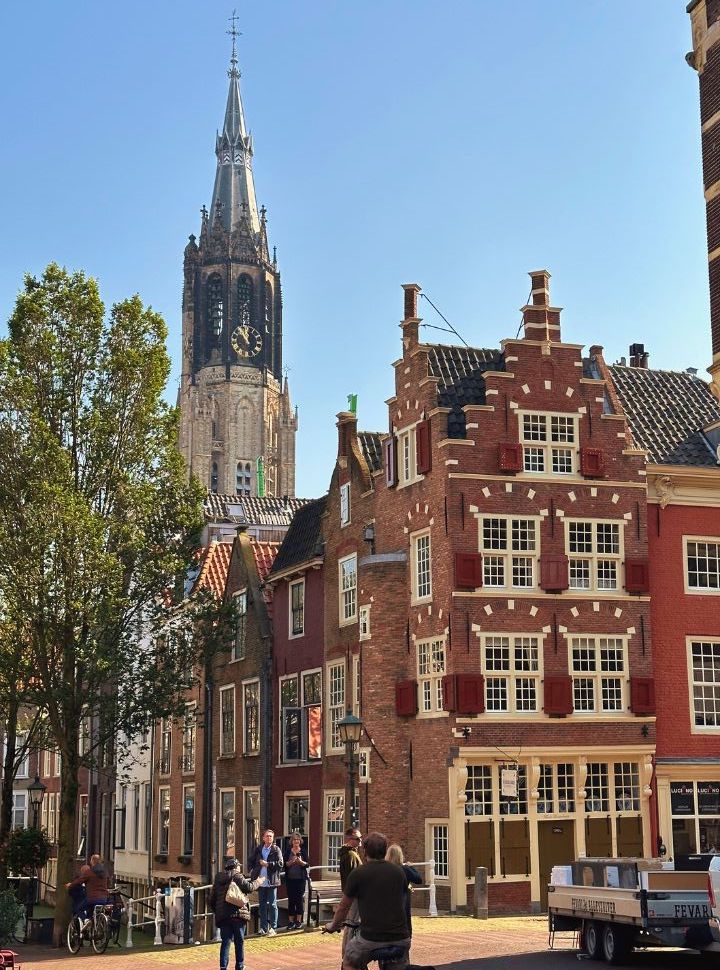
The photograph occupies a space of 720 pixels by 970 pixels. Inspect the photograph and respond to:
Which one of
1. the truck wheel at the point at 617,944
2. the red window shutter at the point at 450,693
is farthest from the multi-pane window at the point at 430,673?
the truck wheel at the point at 617,944

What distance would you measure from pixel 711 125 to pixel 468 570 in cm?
1169

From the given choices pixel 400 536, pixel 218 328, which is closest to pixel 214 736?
pixel 400 536

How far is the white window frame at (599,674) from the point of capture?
3347 cm

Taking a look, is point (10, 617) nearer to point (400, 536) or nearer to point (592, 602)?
point (400, 536)

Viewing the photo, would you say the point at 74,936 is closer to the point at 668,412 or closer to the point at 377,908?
the point at 377,908

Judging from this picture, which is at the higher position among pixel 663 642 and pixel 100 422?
pixel 100 422

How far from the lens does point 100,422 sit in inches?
1352

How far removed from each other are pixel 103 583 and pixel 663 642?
1370 centimetres

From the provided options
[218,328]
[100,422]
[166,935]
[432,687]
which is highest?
[218,328]

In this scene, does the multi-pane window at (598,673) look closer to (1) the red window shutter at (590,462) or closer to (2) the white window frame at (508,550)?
(2) the white window frame at (508,550)

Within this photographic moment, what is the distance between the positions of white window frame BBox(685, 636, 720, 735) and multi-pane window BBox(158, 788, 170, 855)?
22.7 metres

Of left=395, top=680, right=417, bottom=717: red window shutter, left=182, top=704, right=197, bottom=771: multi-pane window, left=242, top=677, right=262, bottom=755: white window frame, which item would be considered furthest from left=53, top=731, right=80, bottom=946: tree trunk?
left=182, top=704, right=197, bottom=771: multi-pane window

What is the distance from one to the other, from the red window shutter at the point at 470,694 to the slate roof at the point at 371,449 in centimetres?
881

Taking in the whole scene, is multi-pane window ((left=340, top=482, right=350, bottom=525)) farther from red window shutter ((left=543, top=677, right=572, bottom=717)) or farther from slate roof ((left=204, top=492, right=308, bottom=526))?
slate roof ((left=204, top=492, right=308, bottom=526))
